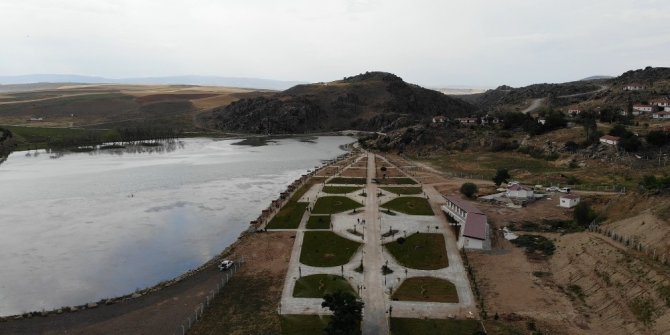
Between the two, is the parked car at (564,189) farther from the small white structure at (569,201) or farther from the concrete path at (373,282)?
the concrete path at (373,282)

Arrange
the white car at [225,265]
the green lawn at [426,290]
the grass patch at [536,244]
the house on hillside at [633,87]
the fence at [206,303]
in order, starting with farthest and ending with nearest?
the house on hillside at [633,87] → the grass patch at [536,244] → the white car at [225,265] → the green lawn at [426,290] → the fence at [206,303]

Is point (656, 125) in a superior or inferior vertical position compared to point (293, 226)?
superior

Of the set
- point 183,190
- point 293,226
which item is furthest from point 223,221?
point 183,190

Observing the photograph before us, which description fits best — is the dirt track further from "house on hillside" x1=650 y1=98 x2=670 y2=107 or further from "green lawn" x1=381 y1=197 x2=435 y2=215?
"house on hillside" x1=650 y1=98 x2=670 y2=107

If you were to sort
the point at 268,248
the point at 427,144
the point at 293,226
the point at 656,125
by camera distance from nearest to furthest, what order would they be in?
the point at 268,248
the point at 293,226
the point at 656,125
the point at 427,144

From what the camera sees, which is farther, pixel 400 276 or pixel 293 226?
pixel 293 226

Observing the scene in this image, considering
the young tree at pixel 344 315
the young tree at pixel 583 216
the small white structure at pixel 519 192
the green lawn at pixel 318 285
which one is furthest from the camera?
the small white structure at pixel 519 192

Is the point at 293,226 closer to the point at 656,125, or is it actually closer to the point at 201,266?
the point at 201,266

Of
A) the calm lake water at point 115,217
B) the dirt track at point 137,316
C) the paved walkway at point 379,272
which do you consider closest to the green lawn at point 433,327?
the paved walkway at point 379,272
